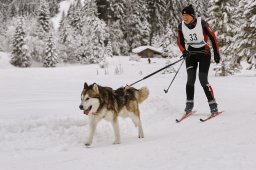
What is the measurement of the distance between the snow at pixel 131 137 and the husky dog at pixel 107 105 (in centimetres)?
40

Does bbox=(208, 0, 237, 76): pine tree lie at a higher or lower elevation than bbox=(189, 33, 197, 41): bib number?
higher

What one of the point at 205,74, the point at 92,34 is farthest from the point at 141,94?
the point at 92,34

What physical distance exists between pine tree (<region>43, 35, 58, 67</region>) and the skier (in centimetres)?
5297

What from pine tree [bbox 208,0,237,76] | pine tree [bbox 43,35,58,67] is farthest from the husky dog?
pine tree [bbox 43,35,58,67]

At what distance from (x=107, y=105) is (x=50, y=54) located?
178ft

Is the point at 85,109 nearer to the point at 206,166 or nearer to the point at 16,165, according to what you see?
the point at 16,165

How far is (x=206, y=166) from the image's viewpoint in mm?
3385

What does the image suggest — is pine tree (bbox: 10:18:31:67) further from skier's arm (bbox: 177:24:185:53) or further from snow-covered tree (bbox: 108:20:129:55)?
skier's arm (bbox: 177:24:185:53)

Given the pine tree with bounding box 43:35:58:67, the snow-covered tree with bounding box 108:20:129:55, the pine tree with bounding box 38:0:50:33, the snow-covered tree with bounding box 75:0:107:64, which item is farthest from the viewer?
the snow-covered tree with bounding box 108:20:129:55

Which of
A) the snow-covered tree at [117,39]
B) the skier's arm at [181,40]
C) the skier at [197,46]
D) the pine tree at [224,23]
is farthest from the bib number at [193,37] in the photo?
the snow-covered tree at [117,39]

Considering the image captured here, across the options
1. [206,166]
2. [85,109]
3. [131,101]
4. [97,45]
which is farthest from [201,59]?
[97,45]

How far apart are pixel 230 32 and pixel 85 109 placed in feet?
77.1

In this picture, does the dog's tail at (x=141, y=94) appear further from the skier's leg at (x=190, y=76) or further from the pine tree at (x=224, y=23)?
the pine tree at (x=224, y=23)

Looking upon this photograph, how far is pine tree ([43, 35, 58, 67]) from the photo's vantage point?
5894cm
